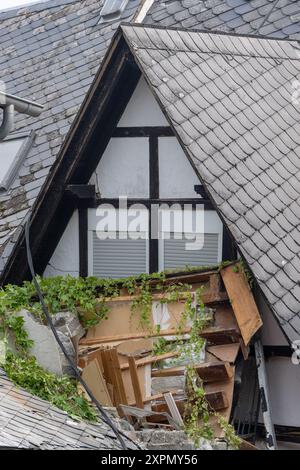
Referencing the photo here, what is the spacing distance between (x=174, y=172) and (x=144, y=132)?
18.7 inches

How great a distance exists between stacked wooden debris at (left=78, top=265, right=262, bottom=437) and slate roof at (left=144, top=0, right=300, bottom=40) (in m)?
4.69

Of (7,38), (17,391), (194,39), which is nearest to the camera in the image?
(17,391)

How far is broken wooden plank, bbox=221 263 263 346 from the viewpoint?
412 inches

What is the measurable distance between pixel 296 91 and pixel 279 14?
223 centimetres

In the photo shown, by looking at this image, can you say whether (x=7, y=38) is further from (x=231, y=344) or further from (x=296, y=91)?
(x=231, y=344)

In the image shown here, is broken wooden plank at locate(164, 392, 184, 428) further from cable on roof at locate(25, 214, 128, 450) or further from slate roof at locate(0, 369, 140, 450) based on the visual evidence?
slate roof at locate(0, 369, 140, 450)

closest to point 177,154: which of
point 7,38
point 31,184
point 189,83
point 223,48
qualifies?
point 189,83

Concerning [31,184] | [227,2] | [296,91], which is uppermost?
[227,2]

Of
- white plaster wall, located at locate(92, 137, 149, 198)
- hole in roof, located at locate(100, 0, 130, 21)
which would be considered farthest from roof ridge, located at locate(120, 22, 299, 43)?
hole in roof, located at locate(100, 0, 130, 21)

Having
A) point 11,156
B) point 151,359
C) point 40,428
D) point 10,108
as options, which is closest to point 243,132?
point 10,108

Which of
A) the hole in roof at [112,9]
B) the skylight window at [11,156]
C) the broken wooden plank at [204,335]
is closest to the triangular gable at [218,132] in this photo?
the broken wooden plank at [204,335]

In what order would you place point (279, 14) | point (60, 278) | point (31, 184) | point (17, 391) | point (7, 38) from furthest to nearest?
1. point (7, 38)
2. point (279, 14)
3. point (31, 184)
4. point (60, 278)
5. point (17, 391)

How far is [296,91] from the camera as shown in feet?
42.4

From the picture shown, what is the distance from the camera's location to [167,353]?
1059 centimetres
